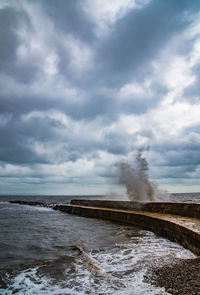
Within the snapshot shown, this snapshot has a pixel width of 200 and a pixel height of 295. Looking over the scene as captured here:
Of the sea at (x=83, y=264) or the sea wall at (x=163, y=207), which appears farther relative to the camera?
the sea wall at (x=163, y=207)

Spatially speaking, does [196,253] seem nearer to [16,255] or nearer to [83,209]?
[16,255]

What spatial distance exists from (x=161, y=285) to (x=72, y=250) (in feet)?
12.8

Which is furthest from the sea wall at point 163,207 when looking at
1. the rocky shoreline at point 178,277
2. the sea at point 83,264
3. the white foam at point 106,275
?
the rocky shoreline at point 178,277

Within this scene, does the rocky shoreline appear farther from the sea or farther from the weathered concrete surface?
the weathered concrete surface

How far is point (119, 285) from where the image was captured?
4.05m

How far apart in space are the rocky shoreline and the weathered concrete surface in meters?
1.37

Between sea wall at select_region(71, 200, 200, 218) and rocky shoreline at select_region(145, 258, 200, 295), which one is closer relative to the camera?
rocky shoreline at select_region(145, 258, 200, 295)

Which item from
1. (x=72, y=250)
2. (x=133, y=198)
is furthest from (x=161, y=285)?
(x=133, y=198)

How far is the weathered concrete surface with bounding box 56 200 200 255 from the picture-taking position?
6373 mm

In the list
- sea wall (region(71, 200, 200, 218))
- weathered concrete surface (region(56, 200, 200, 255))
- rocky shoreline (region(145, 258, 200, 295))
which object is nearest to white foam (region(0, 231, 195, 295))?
rocky shoreline (region(145, 258, 200, 295))

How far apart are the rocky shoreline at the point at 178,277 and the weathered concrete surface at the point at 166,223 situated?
4.50 feet

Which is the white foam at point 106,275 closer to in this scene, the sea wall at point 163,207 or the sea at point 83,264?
the sea at point 83,264

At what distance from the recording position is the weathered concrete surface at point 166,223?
6.37m

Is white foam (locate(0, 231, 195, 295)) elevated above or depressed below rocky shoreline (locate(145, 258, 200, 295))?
below
